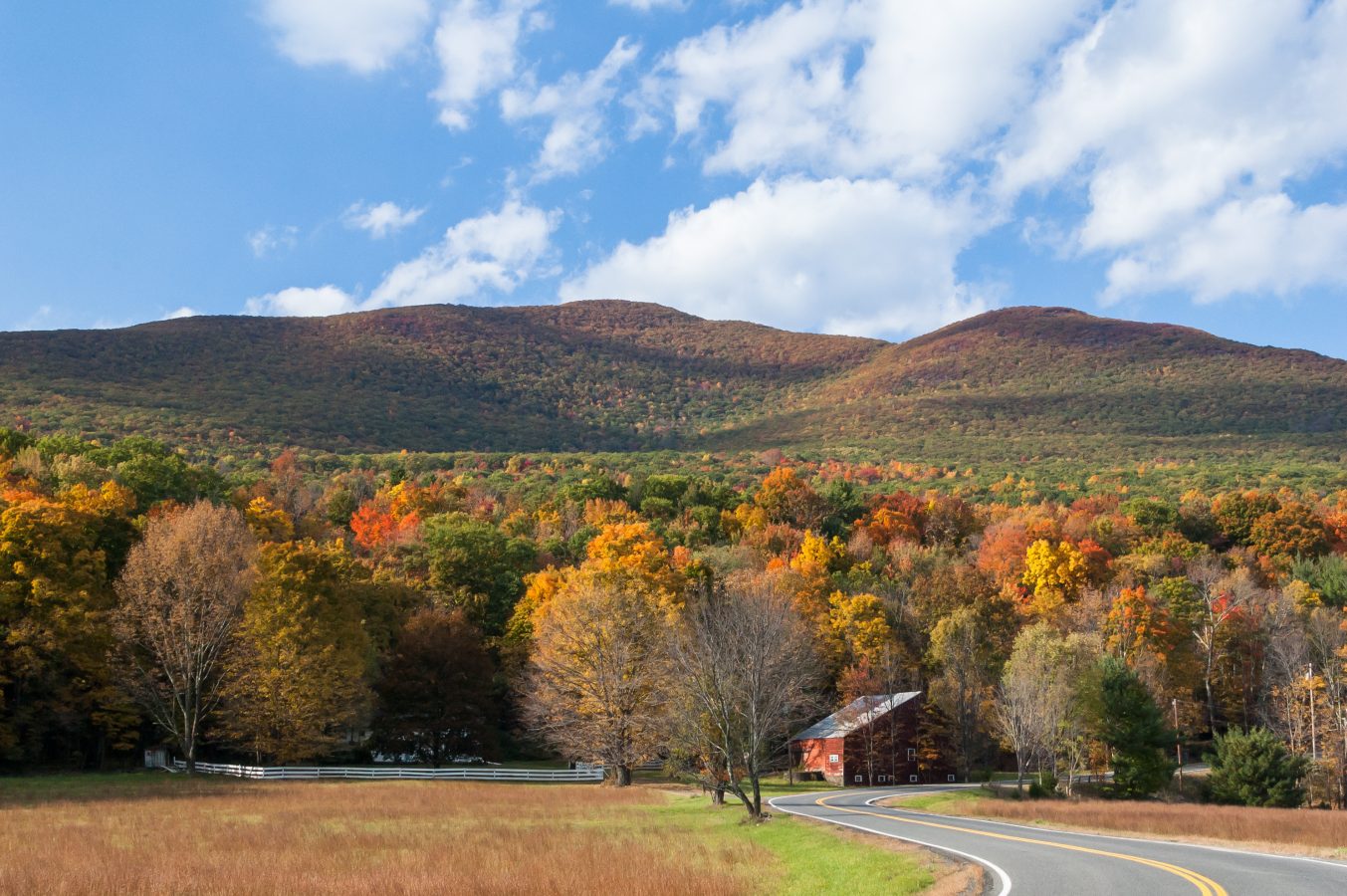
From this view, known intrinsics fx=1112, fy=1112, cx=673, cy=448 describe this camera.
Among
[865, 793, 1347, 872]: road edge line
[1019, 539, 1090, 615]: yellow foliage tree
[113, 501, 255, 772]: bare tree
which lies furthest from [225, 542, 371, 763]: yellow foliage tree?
[1019, 539, 1090, 615]: yellow foliage tree

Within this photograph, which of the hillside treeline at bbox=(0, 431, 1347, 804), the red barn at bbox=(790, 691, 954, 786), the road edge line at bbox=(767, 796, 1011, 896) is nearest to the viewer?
the road edge line at bbox=(767, 796, 1011, 896)

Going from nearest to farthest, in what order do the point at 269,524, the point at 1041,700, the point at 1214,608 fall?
the point at 1041,700, the point at 269,524, the point at 1214,608

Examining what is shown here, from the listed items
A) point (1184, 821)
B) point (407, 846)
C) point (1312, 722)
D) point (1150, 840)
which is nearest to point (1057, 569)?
point (1312, 722)

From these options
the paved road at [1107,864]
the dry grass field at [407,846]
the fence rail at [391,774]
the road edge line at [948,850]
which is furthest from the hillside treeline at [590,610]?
the paved road at [1107,864]

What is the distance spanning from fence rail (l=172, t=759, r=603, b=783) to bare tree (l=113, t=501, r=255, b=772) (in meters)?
2.29

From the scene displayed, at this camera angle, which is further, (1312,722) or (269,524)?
(269,524)

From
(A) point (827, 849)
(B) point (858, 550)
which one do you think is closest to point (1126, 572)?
(B) point (858, 550)

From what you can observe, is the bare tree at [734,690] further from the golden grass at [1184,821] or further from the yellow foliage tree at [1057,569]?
the yellow foliage tree at [1057,569]

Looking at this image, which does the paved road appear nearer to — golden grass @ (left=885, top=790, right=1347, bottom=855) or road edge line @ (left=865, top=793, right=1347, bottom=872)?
road edge line @ (left=865, top=793, right=1347, bottom=872)

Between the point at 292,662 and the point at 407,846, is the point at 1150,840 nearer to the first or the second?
the point at 407,846

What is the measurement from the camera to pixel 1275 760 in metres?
49.8

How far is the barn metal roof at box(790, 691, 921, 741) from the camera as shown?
201ft

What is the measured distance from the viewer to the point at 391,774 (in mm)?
54469

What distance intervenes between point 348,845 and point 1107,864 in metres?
18.0
